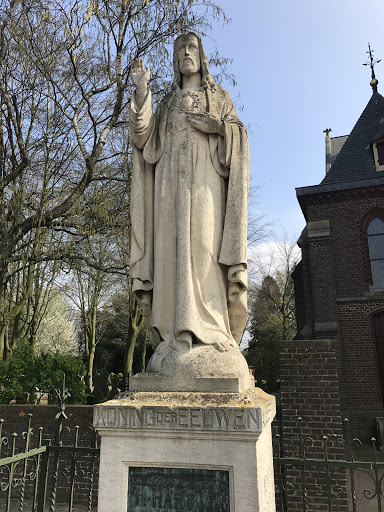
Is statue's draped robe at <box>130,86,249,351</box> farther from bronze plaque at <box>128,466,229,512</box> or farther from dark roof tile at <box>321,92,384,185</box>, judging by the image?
dark roof tile at <box>321,92,384,185</box>

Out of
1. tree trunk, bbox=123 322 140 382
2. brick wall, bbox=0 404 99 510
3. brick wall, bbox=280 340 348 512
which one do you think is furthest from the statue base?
tree trunk, bbox=123 322 140 382

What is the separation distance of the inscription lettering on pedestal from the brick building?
13964mm

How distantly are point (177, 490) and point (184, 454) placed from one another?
0.76ft

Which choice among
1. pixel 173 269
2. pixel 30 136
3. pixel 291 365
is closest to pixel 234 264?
pixel 173 269

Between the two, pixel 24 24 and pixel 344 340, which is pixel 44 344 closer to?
pixel 344 340

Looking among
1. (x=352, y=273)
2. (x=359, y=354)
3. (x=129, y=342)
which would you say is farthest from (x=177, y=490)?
(x=352, y=273)

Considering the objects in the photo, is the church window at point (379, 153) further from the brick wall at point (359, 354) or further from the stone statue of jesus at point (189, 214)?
the stone statue of jesus at point (189, 214)

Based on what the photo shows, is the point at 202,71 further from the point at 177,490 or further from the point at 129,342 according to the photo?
the point at 129,342

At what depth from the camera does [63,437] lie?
7422mm

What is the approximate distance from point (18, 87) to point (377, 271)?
562 inches

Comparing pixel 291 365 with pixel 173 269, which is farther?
pixel 291 365

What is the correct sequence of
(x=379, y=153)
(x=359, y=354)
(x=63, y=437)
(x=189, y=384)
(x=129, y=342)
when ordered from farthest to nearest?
(x=379, y=153) → (x=129, y=342) → (x=359, y=354) → (x=63, y=437) → (x=189, y=384)

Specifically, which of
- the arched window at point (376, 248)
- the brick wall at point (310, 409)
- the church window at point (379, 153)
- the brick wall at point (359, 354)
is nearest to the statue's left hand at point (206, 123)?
the brick wall at point (310, 409)

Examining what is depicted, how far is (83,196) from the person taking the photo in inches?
417
